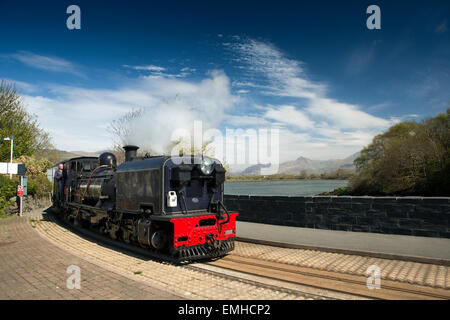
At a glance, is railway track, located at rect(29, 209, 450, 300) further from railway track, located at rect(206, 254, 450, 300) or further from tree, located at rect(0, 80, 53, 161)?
tree, located at rect(0, 80, 53, 161)

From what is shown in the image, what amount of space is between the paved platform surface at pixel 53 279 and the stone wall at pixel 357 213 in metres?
6.53

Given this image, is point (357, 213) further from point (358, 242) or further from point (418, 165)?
point (418, 165)

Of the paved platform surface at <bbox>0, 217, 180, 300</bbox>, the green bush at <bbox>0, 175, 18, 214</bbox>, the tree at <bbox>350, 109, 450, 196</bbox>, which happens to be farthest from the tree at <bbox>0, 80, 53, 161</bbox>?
the tree at <bbox>350, 109, 450, 196</bbox>

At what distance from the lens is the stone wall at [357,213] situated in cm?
751

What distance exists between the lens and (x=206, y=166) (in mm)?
6996

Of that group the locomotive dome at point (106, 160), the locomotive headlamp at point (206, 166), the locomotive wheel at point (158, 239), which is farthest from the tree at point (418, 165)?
the locomotive wheel at point (158, 239)

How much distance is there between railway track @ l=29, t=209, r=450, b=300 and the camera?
4289 millimetres

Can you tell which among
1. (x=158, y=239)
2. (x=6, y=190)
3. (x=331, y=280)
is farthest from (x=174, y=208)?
(x=6, y=190)

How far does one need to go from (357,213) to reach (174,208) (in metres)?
5.66

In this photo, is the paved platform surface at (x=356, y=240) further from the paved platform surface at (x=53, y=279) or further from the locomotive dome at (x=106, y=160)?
the locomotive dome at (x=106, y=160)

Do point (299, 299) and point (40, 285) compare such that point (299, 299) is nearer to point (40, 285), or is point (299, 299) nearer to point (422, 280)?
point (422, 280)

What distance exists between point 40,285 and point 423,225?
8.90m
